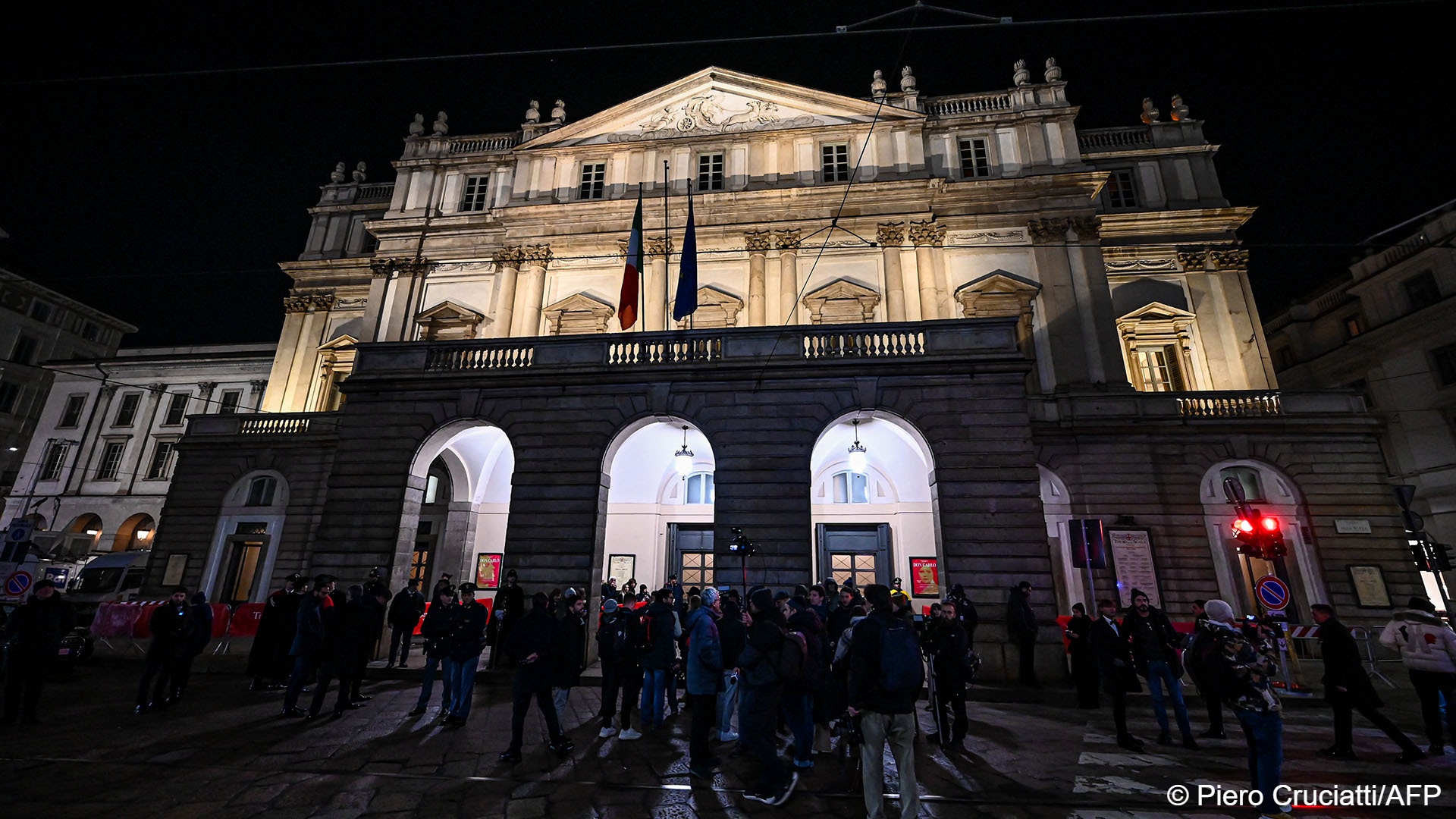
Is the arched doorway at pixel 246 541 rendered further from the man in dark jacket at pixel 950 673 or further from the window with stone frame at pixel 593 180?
the man in dark jacket at pixel 950 673

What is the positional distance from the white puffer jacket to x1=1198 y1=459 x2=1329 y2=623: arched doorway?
988 centimetres

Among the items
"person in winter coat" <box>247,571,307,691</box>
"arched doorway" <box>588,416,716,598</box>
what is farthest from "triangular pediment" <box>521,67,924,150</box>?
"person in winter coat" <box>247,571,307,691</box>

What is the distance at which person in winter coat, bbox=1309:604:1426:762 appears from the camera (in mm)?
6418

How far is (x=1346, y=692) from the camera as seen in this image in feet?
21.6

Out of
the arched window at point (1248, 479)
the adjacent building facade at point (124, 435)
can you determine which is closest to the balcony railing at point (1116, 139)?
the arched window at point (1248, 479)

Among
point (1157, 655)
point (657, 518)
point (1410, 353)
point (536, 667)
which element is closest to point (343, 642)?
point (536, 667)

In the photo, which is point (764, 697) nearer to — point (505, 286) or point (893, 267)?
point (893, 267)

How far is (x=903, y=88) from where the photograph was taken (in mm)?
24016

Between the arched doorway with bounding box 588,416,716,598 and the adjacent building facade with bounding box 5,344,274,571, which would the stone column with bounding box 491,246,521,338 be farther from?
the adjacent building facade with bounding box 5,344,274,571

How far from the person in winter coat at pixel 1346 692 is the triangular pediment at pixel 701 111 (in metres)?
21.5

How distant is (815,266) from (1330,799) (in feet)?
59.6

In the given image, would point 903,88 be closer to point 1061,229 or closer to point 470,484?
point 1061,229

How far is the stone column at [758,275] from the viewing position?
67.2 feet

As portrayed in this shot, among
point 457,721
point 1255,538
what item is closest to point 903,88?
point 1255,538
